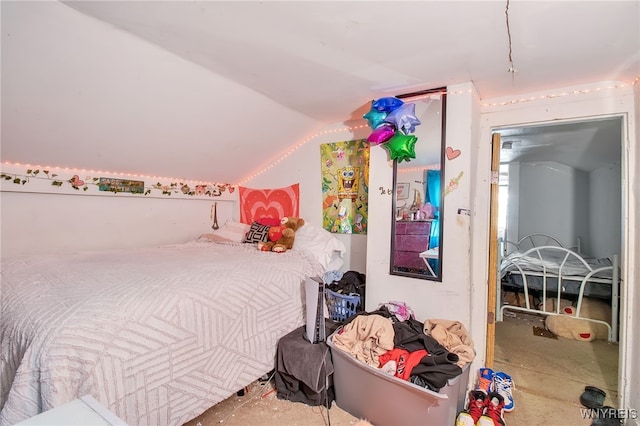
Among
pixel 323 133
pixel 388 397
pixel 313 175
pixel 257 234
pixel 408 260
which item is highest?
pixel 323 133

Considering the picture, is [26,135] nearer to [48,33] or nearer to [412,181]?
[48,33]

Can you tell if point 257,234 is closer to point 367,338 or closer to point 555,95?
point 367,338

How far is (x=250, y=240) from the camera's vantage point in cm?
293

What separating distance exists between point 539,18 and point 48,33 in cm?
225

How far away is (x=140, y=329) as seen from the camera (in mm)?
1298

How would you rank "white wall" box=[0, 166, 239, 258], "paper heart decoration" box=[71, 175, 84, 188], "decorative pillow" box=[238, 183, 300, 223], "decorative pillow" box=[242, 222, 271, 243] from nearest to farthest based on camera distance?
"white wall" box=[0, 166, 239, 258], "paper heart decoration" box=[71, 175, 84, 188], "decorative pillow" box=[242, 222, 271, 243], "decorative pillow" box=[238, 183, 300, 223]

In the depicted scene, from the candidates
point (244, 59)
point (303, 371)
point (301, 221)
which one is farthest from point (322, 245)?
point (244, 59)

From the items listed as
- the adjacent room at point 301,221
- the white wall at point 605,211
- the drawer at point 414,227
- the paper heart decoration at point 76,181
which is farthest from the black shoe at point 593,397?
the paper heart decoration at point 76,181

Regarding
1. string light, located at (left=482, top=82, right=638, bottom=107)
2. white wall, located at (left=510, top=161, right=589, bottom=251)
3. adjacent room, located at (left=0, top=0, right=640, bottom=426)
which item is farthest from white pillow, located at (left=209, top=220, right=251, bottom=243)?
white wall, located at (left=510, top=161, right=589, bottom=251)

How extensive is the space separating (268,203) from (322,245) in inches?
40.8

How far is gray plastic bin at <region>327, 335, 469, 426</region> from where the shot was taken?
143 cm

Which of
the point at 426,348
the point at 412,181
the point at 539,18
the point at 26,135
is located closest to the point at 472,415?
the point at 426,348

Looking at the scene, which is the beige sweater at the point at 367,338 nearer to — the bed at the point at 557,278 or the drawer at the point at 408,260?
the drawer at the point at 408,260

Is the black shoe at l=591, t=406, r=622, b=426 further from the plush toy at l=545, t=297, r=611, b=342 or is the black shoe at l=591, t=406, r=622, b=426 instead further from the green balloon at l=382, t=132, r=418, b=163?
the green balloon at l=382, t=132, r=418, b=163
